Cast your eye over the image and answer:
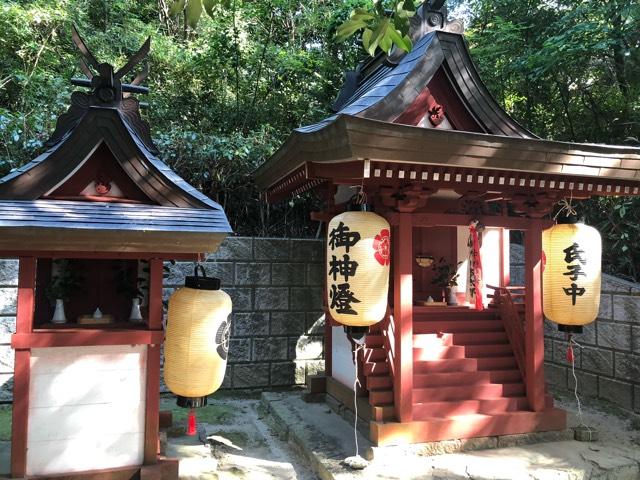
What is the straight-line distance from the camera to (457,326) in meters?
6.56

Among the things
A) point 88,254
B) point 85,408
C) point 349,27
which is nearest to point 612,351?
point 349,27

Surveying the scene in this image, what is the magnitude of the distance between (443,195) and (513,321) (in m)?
2.14

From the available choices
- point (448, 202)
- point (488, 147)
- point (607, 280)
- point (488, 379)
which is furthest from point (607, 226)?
point (488, 147)

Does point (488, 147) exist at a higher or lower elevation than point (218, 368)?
higher

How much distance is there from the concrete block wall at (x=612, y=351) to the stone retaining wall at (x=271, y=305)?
454cm

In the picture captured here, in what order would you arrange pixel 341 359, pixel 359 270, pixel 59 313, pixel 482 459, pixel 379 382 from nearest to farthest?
pixel 359 270
pixel 59 313
pixel 482 459
pixel 379 382
pixel 341 359

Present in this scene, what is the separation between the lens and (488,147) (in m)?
4.95

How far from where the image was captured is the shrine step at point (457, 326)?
21.0 feet

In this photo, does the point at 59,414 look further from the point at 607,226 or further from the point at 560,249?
the point at 607,226

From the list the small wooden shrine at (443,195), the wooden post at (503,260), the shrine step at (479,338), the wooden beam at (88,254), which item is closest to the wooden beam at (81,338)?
the wooden beam at (88,254)

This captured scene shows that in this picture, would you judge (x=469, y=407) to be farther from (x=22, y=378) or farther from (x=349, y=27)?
(x=22, y=378)

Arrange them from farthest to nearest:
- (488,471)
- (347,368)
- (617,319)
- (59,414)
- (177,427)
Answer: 1. (617,319)
2. (347,368)
3. (177,427)
4. (488,471)
5. (59,414)

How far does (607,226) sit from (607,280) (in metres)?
2.00

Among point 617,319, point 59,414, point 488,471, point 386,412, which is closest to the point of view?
point 59,414
